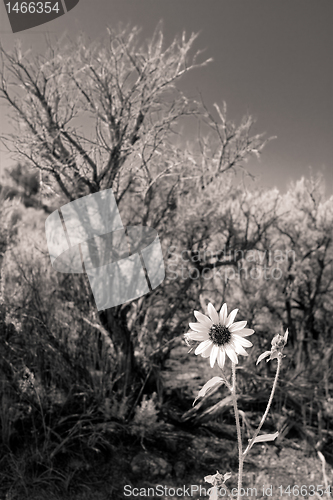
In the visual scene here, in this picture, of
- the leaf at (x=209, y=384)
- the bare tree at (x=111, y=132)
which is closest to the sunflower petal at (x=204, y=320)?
the leaf at (x=209, y=384)

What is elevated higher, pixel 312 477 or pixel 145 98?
pixel 145 98

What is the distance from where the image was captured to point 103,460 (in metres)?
3.27

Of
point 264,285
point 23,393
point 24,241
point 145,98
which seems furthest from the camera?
point 264,285

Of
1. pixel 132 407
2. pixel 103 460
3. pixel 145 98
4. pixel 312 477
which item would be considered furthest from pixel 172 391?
pixel 145 98

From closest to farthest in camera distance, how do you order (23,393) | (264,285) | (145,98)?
(23,393), (145,98), (264,285)

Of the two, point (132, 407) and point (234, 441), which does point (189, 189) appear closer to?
point (132, 407)

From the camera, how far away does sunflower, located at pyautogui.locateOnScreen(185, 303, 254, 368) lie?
2.76 feet

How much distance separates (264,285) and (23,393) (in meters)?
2.86

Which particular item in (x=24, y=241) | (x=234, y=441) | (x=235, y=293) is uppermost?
(x=24, y=241)

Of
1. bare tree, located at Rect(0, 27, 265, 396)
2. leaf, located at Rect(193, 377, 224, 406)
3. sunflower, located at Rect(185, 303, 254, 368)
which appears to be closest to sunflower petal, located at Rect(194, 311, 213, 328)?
sunflower, located at Rect(185, 303, 254, 368)
